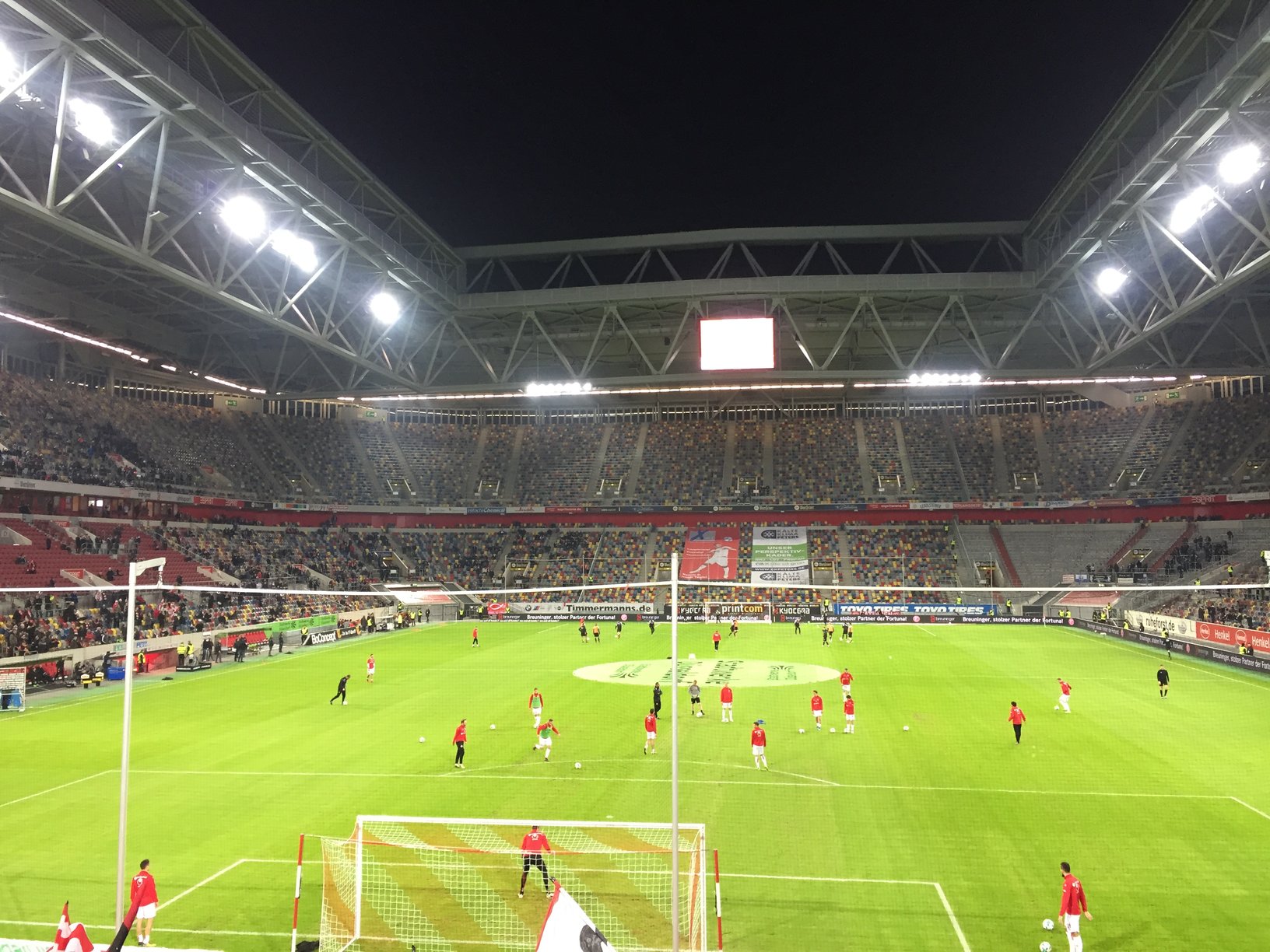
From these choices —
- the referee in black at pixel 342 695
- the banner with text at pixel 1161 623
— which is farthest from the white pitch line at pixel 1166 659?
the referee in black at pixel 342 695

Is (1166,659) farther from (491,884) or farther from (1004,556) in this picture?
(491,884)

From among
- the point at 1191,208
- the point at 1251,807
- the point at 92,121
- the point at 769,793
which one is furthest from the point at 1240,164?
the point at 92,121

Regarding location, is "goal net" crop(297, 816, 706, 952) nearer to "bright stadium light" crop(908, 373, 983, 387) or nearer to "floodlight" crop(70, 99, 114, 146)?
"floodlight" crop(70, 99, 114, 146)

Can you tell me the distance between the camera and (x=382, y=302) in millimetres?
37312

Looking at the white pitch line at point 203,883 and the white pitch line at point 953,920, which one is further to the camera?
the white pitch line at point 203,883

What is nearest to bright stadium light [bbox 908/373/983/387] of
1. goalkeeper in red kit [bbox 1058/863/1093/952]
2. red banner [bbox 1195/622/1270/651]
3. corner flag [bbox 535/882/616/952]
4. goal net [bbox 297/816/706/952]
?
red banner [bbox 1195/622/1270/651]

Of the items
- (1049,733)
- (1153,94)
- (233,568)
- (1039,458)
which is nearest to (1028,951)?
(1049,733)

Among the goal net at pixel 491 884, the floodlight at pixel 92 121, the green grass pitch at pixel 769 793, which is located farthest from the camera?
the floodlight at pixel 92 121

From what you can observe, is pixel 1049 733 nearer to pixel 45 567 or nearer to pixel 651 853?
pixel 651 853

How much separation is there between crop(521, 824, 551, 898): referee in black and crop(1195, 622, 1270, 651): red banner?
33.3 meters

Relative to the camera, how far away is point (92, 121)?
71.0ft

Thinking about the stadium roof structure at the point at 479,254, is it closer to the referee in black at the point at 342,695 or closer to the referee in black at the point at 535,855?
the referee in black at the point at 342,695

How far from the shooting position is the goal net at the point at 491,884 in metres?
11.2

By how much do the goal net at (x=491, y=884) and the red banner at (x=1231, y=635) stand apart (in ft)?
100
